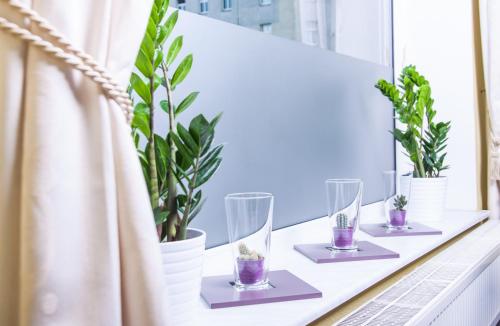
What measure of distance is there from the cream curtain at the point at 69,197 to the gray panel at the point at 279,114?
1.95ft

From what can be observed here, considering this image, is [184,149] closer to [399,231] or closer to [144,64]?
[144,64]

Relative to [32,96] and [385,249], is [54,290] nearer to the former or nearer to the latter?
[32,96]

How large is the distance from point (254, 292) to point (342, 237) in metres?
0.44


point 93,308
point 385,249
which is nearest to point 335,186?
point 385,249

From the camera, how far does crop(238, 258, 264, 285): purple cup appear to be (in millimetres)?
1004

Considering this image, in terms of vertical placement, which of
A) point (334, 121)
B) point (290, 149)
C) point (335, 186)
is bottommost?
point (335, 186)

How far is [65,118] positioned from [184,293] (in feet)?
1.18

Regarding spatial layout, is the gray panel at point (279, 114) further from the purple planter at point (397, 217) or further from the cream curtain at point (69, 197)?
the cream curtain at point (69, 197)

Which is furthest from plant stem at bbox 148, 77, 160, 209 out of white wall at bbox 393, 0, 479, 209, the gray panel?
white wall at bbox 393, 0, 479, 209

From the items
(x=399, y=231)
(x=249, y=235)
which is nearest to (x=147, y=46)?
(x=249, y=235)

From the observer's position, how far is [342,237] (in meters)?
1.34

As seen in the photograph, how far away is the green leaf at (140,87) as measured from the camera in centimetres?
79

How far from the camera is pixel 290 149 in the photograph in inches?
62.1

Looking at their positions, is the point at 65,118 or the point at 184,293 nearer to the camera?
the point at 65,118
